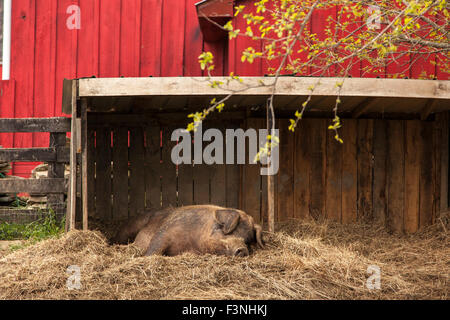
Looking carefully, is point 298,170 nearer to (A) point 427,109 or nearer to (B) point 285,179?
(B) point 285,179

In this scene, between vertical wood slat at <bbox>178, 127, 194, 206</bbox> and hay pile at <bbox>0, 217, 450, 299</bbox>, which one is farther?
vertical wood slat at <bbox>178, 127, 194, 206</bbox>

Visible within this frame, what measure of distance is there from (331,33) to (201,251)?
13.6 ft

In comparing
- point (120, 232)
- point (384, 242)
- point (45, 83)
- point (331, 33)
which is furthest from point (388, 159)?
point (45, 83)

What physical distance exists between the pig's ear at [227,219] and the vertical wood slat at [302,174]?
87.5 inches

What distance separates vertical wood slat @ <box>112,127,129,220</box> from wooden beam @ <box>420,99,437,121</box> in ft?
14.5

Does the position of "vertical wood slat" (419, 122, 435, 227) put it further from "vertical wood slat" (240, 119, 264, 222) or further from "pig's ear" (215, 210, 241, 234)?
"pig's ear" (215, 210, 241, 234)

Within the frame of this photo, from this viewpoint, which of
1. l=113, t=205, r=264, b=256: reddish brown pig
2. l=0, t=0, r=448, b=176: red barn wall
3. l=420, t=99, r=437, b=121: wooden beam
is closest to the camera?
l=113, t=205, r=264, b=256: reddish brown pig

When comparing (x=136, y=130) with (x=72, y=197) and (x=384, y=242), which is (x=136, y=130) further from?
(x=384, y=242)

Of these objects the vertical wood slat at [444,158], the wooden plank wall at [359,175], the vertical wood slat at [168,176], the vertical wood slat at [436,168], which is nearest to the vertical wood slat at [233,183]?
the wooden plank wall at [359,175]

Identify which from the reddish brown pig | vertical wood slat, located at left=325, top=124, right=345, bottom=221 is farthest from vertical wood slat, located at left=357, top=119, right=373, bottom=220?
the reddish brown pig

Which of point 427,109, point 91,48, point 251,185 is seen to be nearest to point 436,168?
point 427,109

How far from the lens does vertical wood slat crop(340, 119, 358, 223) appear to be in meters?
6.84

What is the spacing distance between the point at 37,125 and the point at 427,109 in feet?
18.3

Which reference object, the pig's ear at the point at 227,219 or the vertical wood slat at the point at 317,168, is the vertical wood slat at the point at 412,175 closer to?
the vertical wood slat at the point at 317,168
